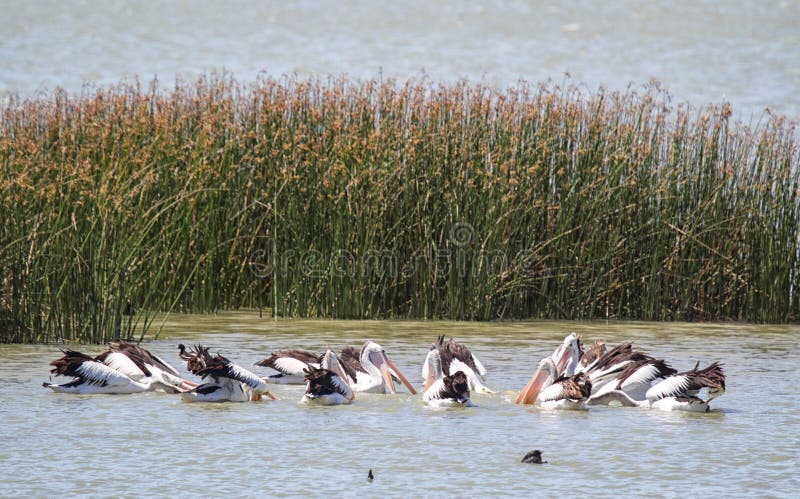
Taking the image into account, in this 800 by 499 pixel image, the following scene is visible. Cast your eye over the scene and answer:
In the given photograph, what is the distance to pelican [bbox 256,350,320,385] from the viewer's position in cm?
884

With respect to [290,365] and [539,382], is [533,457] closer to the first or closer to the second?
[539,382]

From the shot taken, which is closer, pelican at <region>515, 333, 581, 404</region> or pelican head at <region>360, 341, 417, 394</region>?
pelican at <region>515, 333, 581, 404</region>

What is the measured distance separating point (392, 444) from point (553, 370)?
1.77 m

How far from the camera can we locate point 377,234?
13133mm

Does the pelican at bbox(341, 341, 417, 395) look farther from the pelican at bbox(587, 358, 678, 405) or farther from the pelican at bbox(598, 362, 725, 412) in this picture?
the pelican at bbox(598, 362, 725, 412)

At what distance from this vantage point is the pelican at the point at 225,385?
803 centimetres

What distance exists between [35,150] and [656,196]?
252 inches

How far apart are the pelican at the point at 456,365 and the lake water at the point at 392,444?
0.56 ft

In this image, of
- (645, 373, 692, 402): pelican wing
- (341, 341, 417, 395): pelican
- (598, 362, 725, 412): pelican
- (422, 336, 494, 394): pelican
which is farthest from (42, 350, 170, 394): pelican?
(645, 373, 692, 402): pelican wing

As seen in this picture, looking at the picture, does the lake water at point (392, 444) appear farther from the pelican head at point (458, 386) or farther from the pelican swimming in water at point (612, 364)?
the pelican swimming in water at point (612, 364)

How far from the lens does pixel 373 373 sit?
8656 millimetres

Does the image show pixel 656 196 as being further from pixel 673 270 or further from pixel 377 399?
pixel 377 399

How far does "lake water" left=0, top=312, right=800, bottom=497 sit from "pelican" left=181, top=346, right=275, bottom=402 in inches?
3.6

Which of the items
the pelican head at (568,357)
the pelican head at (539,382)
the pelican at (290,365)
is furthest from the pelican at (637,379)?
the pelican at (290,365)
